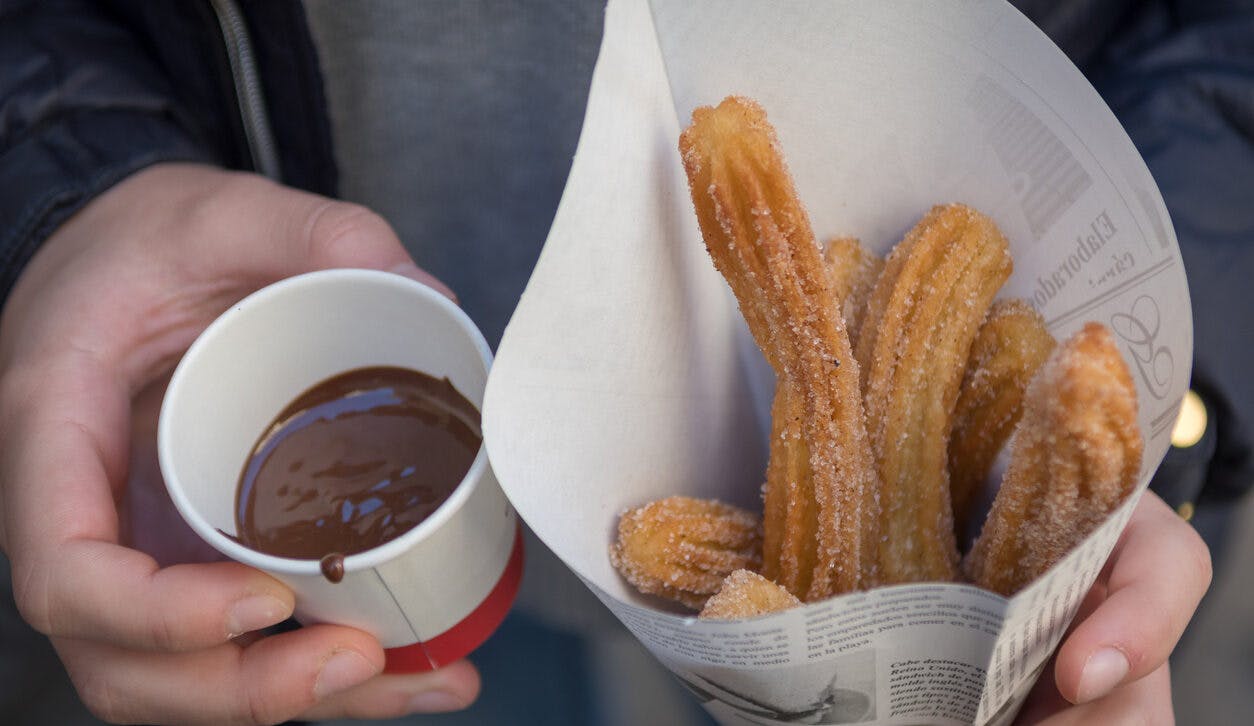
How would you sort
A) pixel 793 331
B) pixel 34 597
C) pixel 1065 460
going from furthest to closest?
1. pixel 34 597
2. pixel 793 331
3. pixel 1065 460

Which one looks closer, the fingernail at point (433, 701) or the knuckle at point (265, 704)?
the knuckle at point (265, 704)

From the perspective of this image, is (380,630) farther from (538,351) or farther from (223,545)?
(538,351)

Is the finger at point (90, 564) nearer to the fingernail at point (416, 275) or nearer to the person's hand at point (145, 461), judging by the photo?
the person's hand at point (145, 461)

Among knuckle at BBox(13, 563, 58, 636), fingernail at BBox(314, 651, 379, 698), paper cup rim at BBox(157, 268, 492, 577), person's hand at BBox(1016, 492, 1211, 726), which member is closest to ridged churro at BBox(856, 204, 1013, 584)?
person's hand at BBox(1016, 492, 1211, 726)

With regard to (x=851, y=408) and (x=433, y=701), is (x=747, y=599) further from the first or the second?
(x=433, y=701)

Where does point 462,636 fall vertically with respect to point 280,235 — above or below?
below

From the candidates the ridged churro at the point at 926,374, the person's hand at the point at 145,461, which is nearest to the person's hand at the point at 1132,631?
the ridged churro at the point at 926,374

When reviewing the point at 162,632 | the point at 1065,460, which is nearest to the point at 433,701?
the point at 162,632
